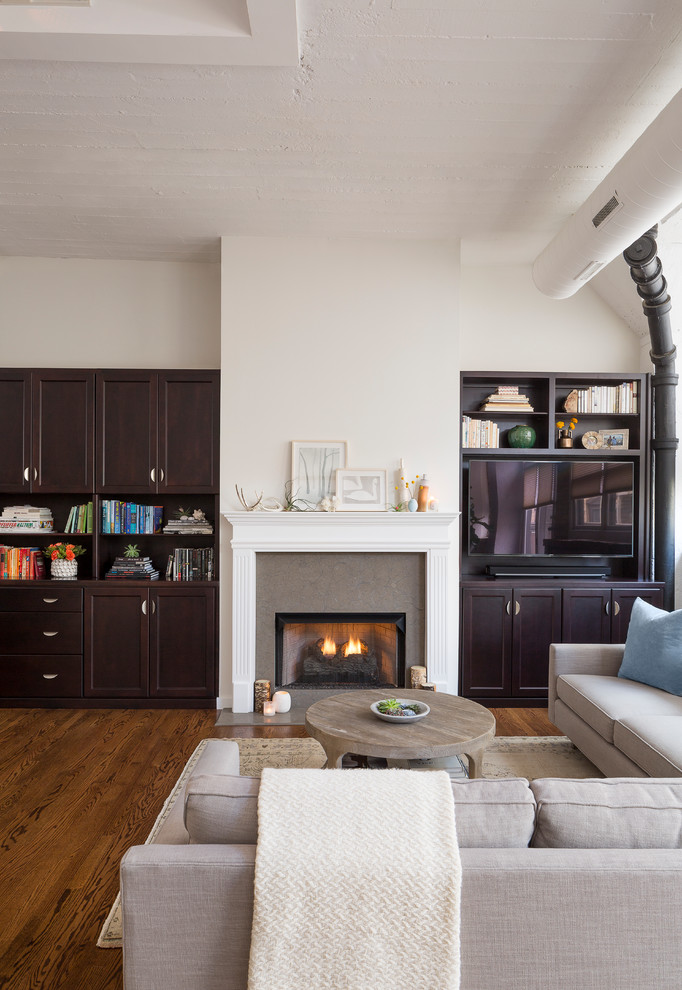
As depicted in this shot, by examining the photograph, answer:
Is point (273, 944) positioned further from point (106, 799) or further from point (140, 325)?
point (140, 325)

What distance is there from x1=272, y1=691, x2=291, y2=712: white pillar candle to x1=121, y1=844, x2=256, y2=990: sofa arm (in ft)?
9.32

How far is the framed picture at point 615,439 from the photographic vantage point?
182 inches

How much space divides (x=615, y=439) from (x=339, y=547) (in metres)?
2.13

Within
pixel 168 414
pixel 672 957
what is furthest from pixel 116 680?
pixel 672 957

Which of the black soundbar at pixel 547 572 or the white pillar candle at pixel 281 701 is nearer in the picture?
the white pillar candle at pixel 281 701

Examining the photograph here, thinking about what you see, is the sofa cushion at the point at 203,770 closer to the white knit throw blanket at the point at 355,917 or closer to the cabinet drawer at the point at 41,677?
the white knit throw blanket at the point at 355,917

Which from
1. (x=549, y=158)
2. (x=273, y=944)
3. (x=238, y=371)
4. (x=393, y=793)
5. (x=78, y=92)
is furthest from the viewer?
(x=238, y=371)

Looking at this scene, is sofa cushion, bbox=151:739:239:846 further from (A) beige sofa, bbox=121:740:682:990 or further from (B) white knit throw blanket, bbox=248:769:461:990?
(B) white knit throw blanket, bbox=248:769:461:990

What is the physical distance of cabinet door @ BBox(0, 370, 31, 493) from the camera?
4426 mm

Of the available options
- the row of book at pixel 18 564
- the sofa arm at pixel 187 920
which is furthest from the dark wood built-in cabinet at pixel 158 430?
the sofa arm at pixel 187 920

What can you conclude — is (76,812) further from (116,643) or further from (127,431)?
(127,431)

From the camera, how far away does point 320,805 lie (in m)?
1.38

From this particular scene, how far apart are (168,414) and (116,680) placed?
1.82 m

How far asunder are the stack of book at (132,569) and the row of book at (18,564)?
512 mm
